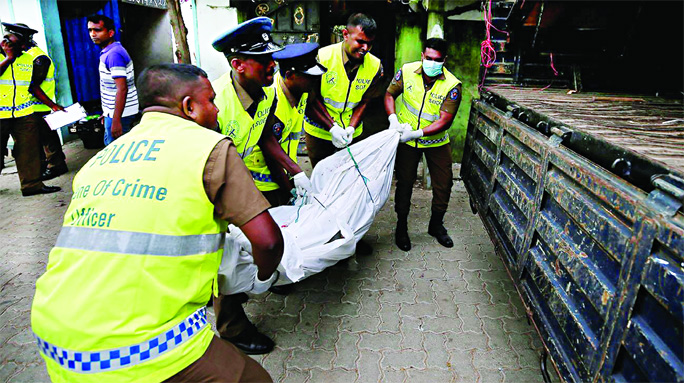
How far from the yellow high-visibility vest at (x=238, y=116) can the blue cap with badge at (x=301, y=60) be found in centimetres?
28

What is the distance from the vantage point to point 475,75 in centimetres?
516

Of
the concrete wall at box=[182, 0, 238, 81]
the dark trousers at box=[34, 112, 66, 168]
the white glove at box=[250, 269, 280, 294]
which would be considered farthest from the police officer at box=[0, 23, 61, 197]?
the white glove at box=[250, 269, 280, 294]

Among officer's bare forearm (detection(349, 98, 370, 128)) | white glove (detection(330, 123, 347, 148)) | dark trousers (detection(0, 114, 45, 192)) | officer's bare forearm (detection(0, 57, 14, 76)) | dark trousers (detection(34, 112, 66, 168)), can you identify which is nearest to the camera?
white glove (detection(330, 123, 347, 148))

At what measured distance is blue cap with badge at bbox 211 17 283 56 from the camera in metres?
2.19

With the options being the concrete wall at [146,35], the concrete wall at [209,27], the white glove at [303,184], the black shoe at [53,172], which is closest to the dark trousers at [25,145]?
the black shoe at [53,172]

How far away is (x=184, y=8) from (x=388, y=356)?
6715mm

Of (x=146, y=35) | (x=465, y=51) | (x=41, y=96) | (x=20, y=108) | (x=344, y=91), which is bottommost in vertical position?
(x=20, y=108)

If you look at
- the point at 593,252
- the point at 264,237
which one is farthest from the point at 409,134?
the point at 264,237

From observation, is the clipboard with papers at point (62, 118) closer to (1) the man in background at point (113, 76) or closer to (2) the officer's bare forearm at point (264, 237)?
(1) the man in background at point (113, 76)

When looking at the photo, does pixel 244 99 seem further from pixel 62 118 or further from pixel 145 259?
pixel 62 118

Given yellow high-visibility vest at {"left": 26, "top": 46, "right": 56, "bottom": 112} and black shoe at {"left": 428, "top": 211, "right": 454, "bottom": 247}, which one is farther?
yellow high-visibility vest at {"left": 26, "top": 46, "right": 56, "bottom": 112}

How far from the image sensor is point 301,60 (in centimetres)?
279

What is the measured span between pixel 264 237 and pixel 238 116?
3.81 ft

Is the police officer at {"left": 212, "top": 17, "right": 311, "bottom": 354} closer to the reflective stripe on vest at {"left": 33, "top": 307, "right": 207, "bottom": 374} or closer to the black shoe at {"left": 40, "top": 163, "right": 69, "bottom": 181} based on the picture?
the reflective stripe on vest at {"left": 33, "top": 307, "right": 207, "bottom": 374}
